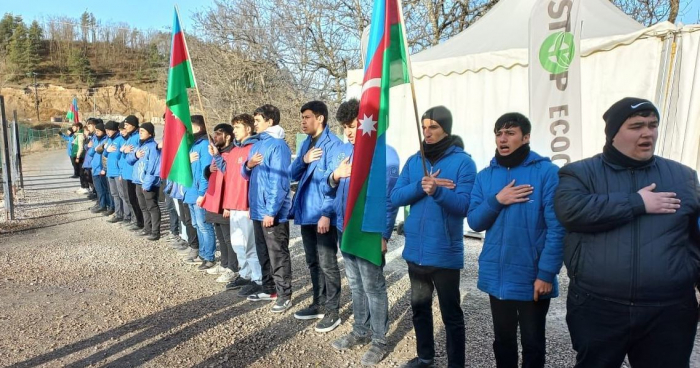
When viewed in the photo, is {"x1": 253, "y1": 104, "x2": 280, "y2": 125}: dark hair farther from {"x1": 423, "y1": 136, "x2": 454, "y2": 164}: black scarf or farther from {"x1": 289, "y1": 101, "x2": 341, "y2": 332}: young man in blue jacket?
{"x1": 423, "y1": 136, "x2": 454, "y2": 164}: black scarf

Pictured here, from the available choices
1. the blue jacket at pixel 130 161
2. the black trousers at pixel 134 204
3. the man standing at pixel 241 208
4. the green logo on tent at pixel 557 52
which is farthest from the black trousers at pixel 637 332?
the black trousers at pixel 134 204

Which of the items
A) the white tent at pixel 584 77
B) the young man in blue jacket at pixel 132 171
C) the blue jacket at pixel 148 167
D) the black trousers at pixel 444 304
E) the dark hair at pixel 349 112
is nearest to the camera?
the black trousers at pixel 444 304

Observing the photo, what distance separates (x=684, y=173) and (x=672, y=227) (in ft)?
0.93

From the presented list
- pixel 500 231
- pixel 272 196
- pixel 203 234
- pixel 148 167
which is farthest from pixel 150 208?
pixel 500 231

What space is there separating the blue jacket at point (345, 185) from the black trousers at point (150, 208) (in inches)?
177

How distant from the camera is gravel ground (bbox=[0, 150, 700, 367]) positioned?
3.35 metres

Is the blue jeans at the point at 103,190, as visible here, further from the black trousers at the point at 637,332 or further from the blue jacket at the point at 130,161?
the black trousers at the point at 637,332

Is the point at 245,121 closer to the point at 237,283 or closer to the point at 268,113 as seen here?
the point at 268,113

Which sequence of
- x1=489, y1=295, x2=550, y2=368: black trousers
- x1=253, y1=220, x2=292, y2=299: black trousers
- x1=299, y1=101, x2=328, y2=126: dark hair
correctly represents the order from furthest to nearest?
x1=253, y1=220, x2=292, y2=299: black trousers → x1=299, y1=101, x2=328, y2=126: dark hair → x1=489, y1=295, x2=550, y2=368: black trousers

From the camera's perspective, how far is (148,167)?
681 cm

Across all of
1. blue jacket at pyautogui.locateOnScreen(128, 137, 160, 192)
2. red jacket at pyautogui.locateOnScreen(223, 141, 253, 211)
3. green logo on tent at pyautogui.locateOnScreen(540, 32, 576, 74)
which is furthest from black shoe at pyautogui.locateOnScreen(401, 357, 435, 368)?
blue jacket at pyautogui.locateOnScreen(128, 137, 160, 192)

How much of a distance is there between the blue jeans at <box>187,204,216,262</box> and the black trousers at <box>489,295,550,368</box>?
396 centimetres

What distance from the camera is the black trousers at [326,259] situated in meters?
3.79

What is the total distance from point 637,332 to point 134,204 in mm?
7624
